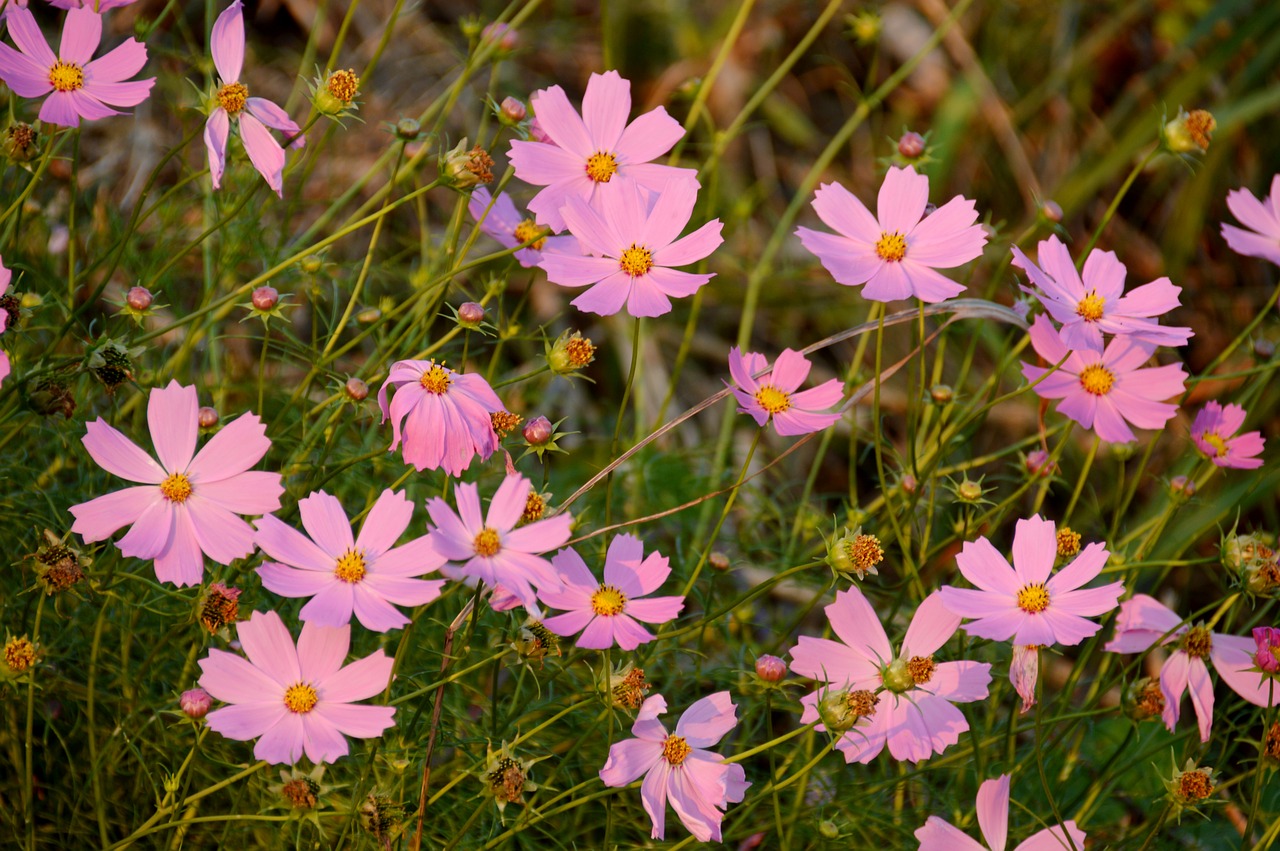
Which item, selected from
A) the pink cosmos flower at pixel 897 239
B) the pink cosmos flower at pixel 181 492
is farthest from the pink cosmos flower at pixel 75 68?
the pink cosmos flower at pixel 897 239

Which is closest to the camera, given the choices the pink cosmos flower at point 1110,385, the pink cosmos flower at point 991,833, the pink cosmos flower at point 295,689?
the pink cosmos flower at point 295,689

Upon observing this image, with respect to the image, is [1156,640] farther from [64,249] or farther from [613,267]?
[64,249]

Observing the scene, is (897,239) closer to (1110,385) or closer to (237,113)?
(1110,385)

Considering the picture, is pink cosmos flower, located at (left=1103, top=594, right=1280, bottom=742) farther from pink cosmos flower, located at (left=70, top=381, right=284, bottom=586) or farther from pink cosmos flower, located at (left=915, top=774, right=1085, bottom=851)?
pink cosmos flower, located at (left=70, top=381, right=284, bottom=586)

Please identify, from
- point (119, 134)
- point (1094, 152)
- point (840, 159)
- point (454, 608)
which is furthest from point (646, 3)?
point (454, 608)

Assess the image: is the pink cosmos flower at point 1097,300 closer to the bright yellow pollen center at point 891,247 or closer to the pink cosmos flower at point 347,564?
the bright yellow pollen center at point 891,247
